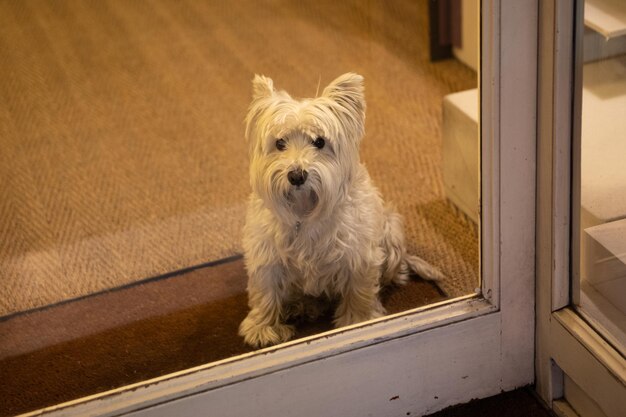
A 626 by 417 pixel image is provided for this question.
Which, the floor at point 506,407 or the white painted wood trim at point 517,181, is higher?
the white painted wood trim at point 517,181

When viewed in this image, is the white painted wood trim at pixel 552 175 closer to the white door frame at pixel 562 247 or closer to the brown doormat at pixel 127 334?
the white door frame at pixel 562 247

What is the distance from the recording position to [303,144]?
180 centimetres

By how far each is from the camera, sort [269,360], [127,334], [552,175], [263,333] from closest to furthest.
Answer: [552,175] < [269,360] < [263,333] < [127,334]

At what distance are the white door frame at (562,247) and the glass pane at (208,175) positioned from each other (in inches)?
6.9

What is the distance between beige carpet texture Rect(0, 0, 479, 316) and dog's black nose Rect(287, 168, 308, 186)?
0.30 meters

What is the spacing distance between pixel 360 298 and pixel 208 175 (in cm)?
93

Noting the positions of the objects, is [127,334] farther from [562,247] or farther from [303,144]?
[562,247]

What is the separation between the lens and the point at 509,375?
1.86m

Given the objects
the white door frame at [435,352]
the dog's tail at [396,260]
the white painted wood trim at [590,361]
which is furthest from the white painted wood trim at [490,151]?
the dog's tail at [396,260]

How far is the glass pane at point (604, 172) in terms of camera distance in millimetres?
1525

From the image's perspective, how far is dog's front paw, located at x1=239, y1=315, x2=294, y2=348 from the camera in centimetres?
192

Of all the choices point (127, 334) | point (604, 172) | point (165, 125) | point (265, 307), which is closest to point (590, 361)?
point (604, 172)

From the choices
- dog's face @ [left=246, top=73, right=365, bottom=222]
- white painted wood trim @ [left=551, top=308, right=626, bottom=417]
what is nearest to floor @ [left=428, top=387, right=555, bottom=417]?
white painted wood trim @ [left=551, top=308, right=626, bottom=417]

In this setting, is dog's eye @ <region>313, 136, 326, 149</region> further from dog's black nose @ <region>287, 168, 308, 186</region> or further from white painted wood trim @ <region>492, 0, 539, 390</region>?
white painted wood trim @ <region>492, 0, 539, 390</region>
